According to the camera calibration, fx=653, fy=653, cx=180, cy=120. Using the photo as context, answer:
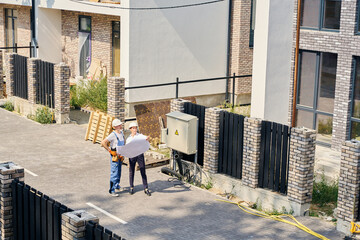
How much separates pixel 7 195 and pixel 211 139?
6.23 metres

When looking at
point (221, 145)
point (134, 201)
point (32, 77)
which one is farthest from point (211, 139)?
point (32, 77)

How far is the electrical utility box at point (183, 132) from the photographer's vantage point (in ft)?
51.7

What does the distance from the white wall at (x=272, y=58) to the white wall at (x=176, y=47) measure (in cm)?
484

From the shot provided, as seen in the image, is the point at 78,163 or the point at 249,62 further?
the point at 249,62

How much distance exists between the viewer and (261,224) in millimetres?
13539

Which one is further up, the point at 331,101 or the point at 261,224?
the point at 331,101

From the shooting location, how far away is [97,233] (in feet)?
27.8

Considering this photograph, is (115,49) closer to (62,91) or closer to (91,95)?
(91,95)

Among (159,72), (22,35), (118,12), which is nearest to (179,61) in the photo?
(159,72)

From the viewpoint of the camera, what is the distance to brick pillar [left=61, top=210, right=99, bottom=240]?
28.4 ft

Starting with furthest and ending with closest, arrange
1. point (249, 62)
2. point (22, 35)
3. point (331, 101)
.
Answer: point (22, 35), point (249, 62), point (331, 101)

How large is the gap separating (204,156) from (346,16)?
19.3 ft

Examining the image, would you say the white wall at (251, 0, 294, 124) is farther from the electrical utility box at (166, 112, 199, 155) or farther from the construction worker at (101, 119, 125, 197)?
the construction worker at (101, 119, 125, 197)

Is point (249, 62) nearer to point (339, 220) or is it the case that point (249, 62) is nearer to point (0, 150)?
point (0, 150)
